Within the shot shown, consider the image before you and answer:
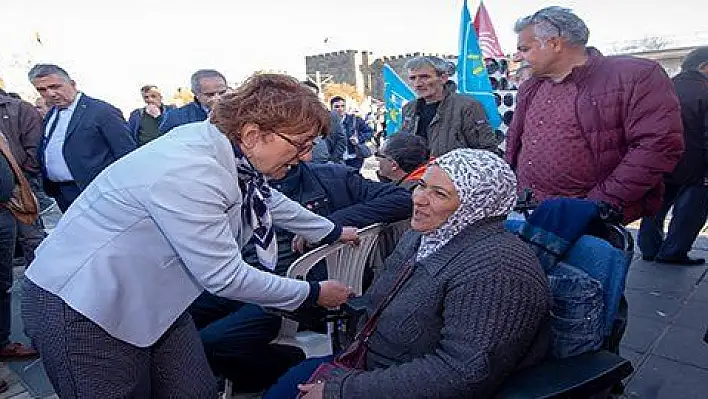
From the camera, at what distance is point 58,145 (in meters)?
3.46

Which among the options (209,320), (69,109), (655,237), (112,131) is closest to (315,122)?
(209,320)

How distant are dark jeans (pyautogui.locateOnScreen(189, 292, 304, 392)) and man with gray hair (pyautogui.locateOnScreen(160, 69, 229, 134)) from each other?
88.6 inches

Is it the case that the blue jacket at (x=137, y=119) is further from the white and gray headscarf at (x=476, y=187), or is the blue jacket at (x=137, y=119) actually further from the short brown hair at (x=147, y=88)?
the white and gray headscarf at (x=476, y=187)

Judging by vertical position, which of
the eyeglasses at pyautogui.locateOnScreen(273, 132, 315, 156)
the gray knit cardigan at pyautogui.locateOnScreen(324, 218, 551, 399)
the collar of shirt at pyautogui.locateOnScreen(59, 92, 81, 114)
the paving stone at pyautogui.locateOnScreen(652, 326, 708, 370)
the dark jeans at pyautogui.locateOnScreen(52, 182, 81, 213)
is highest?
the eyeglasses at pyautogui.locateOnScreen(273, 132, 315, 156)

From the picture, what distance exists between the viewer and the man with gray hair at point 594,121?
2314 millimetres

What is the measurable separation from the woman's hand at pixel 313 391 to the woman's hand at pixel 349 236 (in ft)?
2.78

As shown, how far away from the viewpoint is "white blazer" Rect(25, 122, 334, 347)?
1336 millimetres

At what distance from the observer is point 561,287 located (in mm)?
1586

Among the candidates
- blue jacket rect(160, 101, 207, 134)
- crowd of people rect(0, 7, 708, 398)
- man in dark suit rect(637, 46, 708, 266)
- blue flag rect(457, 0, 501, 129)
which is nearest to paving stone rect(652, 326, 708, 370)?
crowd of people rect(0, 7, 708, 398)

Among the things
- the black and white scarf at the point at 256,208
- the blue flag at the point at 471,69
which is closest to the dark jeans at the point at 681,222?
the blue flag at the point at 471,69

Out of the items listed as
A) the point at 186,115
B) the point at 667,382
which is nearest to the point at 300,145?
the point at 667,382

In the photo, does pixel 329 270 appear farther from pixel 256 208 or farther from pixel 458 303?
pixel 458 303

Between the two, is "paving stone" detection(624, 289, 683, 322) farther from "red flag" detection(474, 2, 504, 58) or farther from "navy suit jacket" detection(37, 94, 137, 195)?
"red flag" detection(474, 2, 504, 58)

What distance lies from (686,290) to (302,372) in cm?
288
